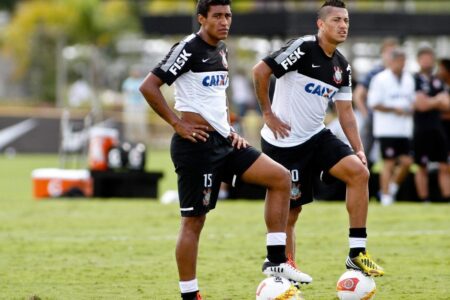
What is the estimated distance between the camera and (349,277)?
27.2ft

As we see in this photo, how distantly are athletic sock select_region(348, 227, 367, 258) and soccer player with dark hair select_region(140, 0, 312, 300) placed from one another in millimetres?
542

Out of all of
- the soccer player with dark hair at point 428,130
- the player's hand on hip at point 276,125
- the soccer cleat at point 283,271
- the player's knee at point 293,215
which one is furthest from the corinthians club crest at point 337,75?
the soccer player with dark hair at point 428,130

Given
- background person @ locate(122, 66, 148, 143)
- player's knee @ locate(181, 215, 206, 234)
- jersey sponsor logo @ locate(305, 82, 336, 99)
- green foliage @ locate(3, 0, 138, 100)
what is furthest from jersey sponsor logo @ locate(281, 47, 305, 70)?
green foliage @ locate(3, 0, 138, 100)

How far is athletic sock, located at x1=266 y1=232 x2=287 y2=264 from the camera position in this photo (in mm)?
8164

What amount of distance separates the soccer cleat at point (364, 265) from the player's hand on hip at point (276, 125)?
1.15 meters

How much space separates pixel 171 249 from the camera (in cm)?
1162

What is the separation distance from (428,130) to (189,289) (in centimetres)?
975

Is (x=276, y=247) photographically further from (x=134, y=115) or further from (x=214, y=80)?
(x=134, y=115)

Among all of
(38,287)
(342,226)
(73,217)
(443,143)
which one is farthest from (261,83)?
(443,143)

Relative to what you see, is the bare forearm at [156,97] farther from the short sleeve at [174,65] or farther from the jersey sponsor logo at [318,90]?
the jersey sponsor logo at [318,90]

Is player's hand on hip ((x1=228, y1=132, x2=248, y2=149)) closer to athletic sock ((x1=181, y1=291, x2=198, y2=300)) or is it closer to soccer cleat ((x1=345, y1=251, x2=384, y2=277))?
athletic sock ((x1=181, y1=291, x2=198, y2=300))

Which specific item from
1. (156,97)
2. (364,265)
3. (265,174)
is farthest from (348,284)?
(156,97)

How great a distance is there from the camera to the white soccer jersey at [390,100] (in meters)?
16.8

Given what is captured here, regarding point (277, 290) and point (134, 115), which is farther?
point (134, 115)
